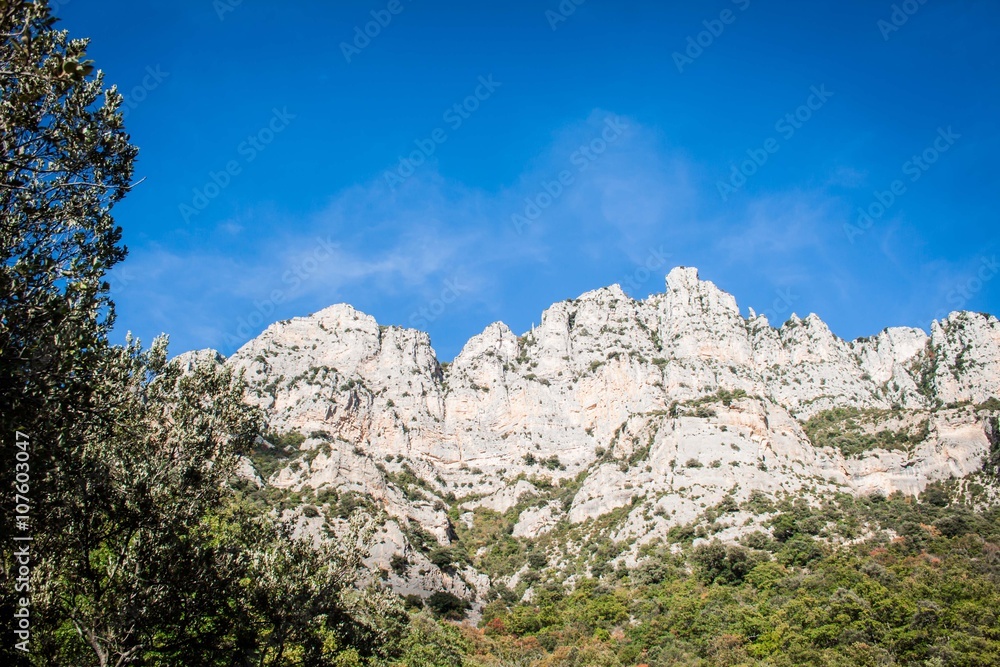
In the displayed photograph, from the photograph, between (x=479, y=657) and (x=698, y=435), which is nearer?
(x=479, y=657)

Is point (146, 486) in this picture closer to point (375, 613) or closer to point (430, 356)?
point (375, 613)

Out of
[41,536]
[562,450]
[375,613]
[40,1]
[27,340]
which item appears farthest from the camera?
[562,450]

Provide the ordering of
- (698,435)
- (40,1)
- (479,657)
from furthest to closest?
(698,435) < (479,657) < (40,1)

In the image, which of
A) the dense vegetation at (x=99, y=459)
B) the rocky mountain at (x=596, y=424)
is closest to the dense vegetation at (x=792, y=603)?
the rocky mountain at (x=596, y=424)

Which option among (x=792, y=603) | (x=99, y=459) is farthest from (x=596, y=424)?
(x=99, y=459)

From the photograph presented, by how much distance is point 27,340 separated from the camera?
944cm

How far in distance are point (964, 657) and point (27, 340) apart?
171 feet

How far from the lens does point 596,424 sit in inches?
4444

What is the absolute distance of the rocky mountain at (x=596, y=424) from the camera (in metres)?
77.1

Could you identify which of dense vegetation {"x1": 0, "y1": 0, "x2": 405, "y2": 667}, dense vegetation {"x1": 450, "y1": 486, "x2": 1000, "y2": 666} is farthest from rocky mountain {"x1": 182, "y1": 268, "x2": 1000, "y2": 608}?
dense vegetation {"x1": 0, "y1": 0, "x2": 405, "y2": 667}

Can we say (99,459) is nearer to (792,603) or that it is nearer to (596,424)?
(792,603)

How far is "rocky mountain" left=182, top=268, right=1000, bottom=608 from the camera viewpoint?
77125mm

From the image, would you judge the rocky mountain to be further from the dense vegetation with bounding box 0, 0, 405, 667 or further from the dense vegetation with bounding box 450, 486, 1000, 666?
the dense vegetation with bounding box 0, 0, 405, 667

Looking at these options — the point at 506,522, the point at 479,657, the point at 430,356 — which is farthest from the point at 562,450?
the point at 479,657
